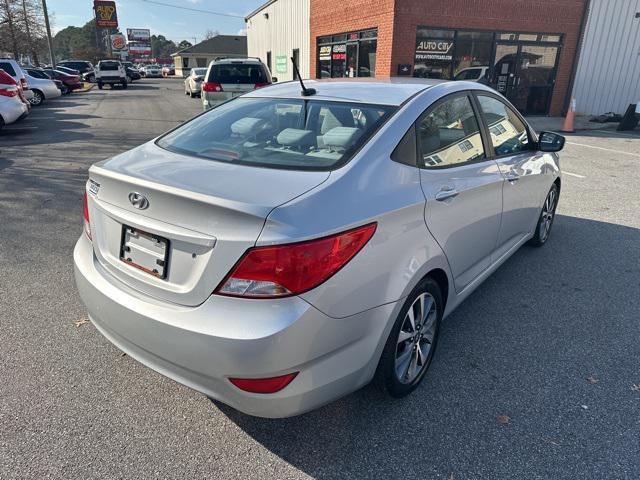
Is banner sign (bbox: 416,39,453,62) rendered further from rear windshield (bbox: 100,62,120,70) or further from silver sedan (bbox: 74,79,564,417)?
rear windshield (bbox: 100,62,120,70)

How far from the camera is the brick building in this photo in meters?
15.2

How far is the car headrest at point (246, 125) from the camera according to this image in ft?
9.51

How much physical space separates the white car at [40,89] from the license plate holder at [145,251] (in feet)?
69.1

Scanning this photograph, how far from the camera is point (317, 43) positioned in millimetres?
21094

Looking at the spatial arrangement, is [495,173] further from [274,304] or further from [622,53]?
[622,53]

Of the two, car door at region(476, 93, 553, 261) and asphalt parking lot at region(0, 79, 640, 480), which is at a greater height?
car door at region(476, 93, 553, 261)

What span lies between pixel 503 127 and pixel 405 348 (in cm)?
206

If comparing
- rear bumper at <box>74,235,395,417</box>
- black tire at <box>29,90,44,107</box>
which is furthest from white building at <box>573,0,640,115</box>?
black tire at <box>29,90,44,107</box>

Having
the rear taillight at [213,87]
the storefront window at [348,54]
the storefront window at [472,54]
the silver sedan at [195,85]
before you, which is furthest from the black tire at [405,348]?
the silver sedan at [195,85]

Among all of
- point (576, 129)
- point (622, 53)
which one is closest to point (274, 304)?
point (576, 129)

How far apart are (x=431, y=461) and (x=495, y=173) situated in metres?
1.92

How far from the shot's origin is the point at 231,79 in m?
12.6

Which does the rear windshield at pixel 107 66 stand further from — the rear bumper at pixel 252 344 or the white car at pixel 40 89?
the rear bumper at pixel 252 344

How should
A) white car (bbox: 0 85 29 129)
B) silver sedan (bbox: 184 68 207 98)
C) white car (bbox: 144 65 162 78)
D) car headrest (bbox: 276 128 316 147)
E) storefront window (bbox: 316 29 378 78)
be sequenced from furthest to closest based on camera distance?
white car (bbox: 144 65 162 78) < silver sedan (bbox: 184 68 207 98) < storefront window (bbox: 316 29 378 78) < white car (bbox: 0 85 29 129) < car headrest (bbox: 276 128 316 147)
